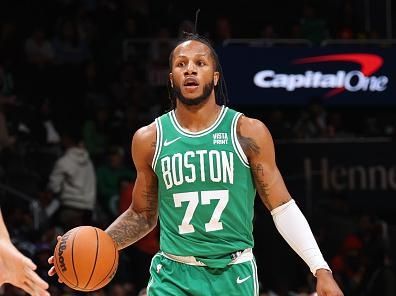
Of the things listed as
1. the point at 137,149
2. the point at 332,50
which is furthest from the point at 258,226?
the point at 137,149

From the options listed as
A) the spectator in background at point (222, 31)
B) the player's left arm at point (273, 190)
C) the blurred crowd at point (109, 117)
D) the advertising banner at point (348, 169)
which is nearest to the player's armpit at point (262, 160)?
the player's left arm at point (273, 190)

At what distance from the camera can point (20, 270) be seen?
3.87 meters

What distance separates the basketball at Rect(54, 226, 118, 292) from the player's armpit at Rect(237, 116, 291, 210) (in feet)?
3.21

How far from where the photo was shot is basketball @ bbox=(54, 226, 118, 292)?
558cm

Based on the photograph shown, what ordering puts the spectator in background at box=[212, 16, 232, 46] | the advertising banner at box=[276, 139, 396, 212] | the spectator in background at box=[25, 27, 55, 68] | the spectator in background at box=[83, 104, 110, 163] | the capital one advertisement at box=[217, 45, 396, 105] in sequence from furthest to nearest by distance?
the spectator in background at box=[212, 16, 232, 46], the capital one advertisement at box=[217, 45, 396, 105], the spectator in background at box=[25, 27, 55, 68], the advertising banner at box=[276, 139, 396, 212], the spectator in background at box=[83, 104, 110, 163]

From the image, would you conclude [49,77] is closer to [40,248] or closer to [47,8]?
[47,8]

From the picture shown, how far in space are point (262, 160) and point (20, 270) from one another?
2206 millimetres

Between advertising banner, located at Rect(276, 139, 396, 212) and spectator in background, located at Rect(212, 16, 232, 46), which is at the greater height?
spectator in background, located at Rect(212, 16, 232, 46)

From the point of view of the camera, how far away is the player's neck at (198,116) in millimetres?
5859

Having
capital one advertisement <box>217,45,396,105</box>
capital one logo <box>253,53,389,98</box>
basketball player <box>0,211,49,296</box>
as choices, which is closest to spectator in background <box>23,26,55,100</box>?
capital one advertisement <box>217,45,396,105</box>

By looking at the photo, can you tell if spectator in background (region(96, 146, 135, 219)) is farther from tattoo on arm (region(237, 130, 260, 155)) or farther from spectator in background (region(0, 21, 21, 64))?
tattoo on arm (region(237, 130, 260, 155))

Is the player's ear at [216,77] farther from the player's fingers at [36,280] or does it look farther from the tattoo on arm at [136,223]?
the player's fingers at [36,280]

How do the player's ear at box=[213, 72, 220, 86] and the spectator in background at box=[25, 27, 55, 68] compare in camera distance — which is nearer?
the player's ear at box=[213, 72, 220, 86]

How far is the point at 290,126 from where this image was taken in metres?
15.0
